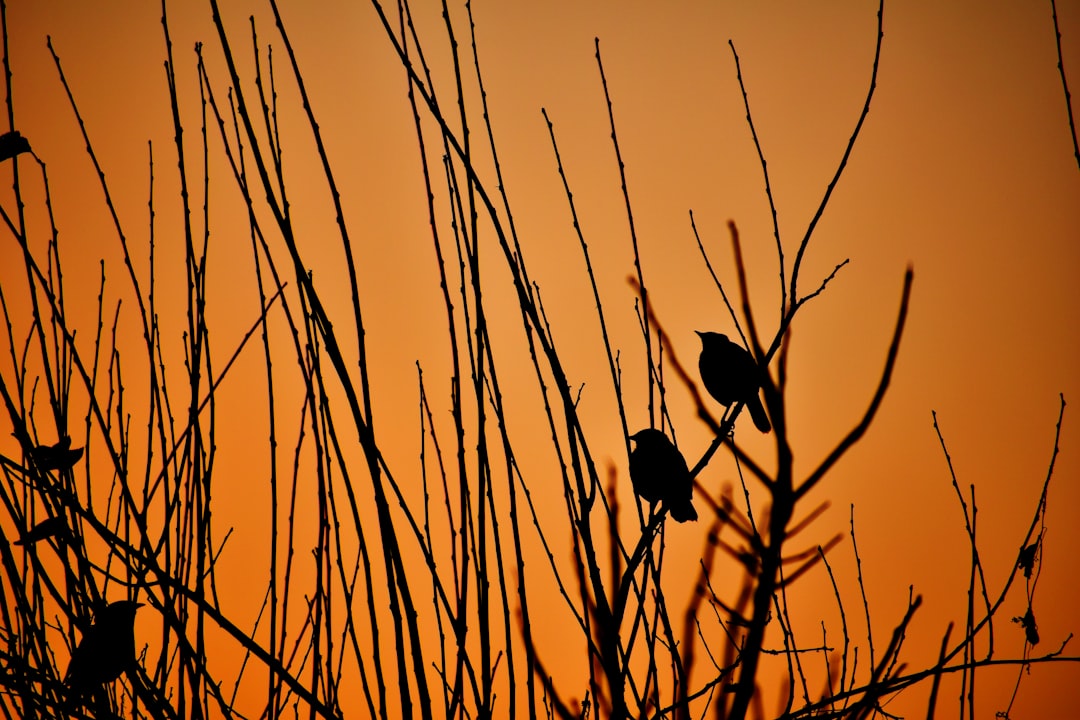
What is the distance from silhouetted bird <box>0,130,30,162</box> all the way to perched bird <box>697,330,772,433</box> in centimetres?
131

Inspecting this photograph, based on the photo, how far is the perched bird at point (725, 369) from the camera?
1619 millimetres

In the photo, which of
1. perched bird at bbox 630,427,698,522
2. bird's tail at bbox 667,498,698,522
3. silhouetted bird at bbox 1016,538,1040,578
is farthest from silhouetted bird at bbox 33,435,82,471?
silhouetted bird at bbox 1016,538,1040,578

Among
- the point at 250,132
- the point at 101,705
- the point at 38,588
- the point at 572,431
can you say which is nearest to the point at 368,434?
the point at 572,431

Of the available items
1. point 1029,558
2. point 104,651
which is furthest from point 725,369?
point 104,651

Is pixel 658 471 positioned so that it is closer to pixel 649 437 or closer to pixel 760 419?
pixel 649 437

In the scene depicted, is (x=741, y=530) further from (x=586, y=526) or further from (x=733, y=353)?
(x=586, y=526)

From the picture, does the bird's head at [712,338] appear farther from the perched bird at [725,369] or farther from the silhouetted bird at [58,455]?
the silhouetted bird at [58,455]

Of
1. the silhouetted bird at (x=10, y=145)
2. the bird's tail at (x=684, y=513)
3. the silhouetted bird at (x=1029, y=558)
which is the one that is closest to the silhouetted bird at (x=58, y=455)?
the silhouetted bird at (x=10, y=145)

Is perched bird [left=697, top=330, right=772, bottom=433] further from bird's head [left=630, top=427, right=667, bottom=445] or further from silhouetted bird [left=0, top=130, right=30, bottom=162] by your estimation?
silhouetted bird [left=0, top=130, right=30, bottom=162]

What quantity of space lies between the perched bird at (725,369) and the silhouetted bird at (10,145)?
1.31m

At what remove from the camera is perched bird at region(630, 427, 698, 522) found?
50.5 inches

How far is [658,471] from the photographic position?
1.33 meters

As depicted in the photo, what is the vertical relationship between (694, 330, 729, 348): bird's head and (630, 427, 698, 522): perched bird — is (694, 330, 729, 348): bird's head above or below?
above

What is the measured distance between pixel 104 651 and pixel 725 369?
124 cm
